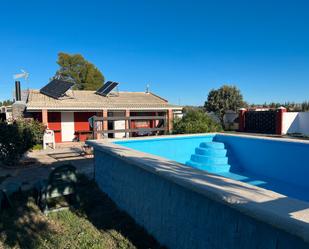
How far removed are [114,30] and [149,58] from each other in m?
8.48

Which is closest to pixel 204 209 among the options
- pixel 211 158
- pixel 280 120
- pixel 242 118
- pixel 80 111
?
pixel 211 158

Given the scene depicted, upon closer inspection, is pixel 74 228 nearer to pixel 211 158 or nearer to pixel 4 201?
pixel 4 201

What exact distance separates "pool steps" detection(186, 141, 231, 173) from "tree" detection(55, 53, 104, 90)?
113 ft

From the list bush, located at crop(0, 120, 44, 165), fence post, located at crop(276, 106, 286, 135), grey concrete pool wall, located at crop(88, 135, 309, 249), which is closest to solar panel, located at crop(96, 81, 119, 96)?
bush, located at crop(0, 120, 44, 165)

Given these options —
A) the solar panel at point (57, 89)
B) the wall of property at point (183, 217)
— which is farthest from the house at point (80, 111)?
the wall of property at point (183, 217)

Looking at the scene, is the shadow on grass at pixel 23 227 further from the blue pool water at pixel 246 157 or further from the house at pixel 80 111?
the house at pixel 80 111

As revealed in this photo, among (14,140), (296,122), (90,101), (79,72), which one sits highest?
(79,72)

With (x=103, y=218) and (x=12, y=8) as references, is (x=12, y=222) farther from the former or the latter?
(x=12, y=8)

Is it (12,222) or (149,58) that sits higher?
(149,58)

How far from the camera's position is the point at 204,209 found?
2.93 meters

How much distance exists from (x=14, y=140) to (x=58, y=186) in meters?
5.57

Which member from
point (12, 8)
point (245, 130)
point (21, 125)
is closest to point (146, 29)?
point (12, 8)

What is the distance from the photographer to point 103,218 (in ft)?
15.9

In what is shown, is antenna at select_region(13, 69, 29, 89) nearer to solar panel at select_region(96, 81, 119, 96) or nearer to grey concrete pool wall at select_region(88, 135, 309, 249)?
solar panel at select_region(96, 81, 119, 96)
